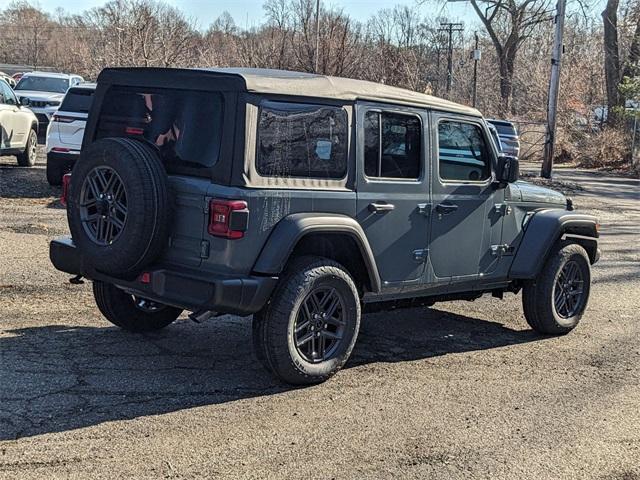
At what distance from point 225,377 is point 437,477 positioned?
185 cm

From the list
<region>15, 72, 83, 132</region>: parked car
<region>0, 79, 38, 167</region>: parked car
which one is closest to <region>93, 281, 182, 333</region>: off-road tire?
<region>0, 79, 38, 167</region>: parked car

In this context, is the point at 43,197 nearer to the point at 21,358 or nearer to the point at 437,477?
the point at 21,358

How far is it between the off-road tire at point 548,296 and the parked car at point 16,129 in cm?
1116

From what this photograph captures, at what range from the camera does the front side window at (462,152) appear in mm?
6203

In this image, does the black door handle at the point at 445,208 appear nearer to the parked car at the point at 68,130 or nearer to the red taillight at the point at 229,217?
the red taillight at the point at 229,217

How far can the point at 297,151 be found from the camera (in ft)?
17.1

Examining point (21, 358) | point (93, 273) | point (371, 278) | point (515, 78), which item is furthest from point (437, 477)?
point (515, 78)

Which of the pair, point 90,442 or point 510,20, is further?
point 510,20

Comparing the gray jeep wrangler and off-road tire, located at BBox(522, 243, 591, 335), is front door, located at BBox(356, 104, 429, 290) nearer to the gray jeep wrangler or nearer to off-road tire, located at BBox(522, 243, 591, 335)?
the gray jeep wrangler

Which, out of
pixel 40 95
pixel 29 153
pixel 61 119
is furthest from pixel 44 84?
pixel 61 119

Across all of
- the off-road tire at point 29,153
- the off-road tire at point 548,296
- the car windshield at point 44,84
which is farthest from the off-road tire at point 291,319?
the car windshield at point 44,84

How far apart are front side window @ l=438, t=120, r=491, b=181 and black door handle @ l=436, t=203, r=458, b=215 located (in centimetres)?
21

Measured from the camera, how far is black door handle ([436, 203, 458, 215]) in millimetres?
6031

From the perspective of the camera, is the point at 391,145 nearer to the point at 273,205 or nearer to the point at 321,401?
the point at 273,205
